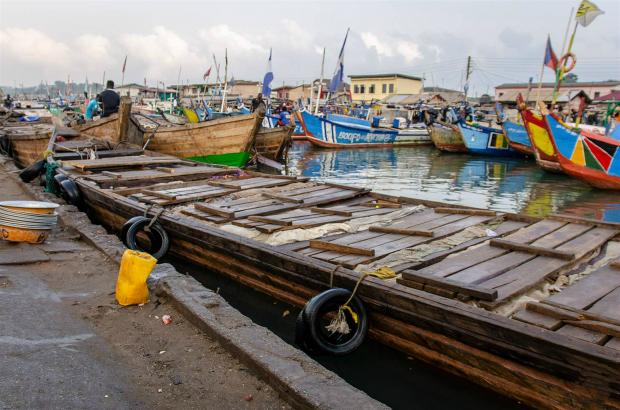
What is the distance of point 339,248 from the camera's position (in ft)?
16.1

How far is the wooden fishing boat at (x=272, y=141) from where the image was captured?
59.4 ft

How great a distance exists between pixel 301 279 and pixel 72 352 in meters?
2.12

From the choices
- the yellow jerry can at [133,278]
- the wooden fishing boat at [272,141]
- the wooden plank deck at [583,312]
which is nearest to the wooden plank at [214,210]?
the yellow jerry can at [133,278]

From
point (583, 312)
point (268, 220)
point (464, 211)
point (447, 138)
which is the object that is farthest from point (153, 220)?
point (447, 138)

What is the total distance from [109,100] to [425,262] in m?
13.0

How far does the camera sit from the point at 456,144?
28234 mm

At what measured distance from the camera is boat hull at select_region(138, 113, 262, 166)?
585 inches

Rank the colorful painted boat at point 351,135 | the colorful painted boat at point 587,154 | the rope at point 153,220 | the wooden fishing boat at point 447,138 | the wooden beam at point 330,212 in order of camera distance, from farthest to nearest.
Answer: the colorful painted boat at point 351,135 < the wooden fishing boat at point 447,138 < the colorful painted boat at point 587,154 < the wooden beam at point 330,212 < the rope at point 153,220

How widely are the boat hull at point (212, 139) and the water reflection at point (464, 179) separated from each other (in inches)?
162

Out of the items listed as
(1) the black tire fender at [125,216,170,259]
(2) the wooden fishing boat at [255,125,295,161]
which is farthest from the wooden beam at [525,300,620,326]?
(2) the wooden fishing boat at [255,125,295,161]

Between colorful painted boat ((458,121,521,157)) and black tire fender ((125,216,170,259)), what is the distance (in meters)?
22.6

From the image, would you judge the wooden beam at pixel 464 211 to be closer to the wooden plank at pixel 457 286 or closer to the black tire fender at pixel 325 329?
the wooden plank at pixel 457 286

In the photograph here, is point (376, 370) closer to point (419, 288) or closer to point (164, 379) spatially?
point (419, 288)

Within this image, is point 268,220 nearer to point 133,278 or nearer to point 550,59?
point 133,278
